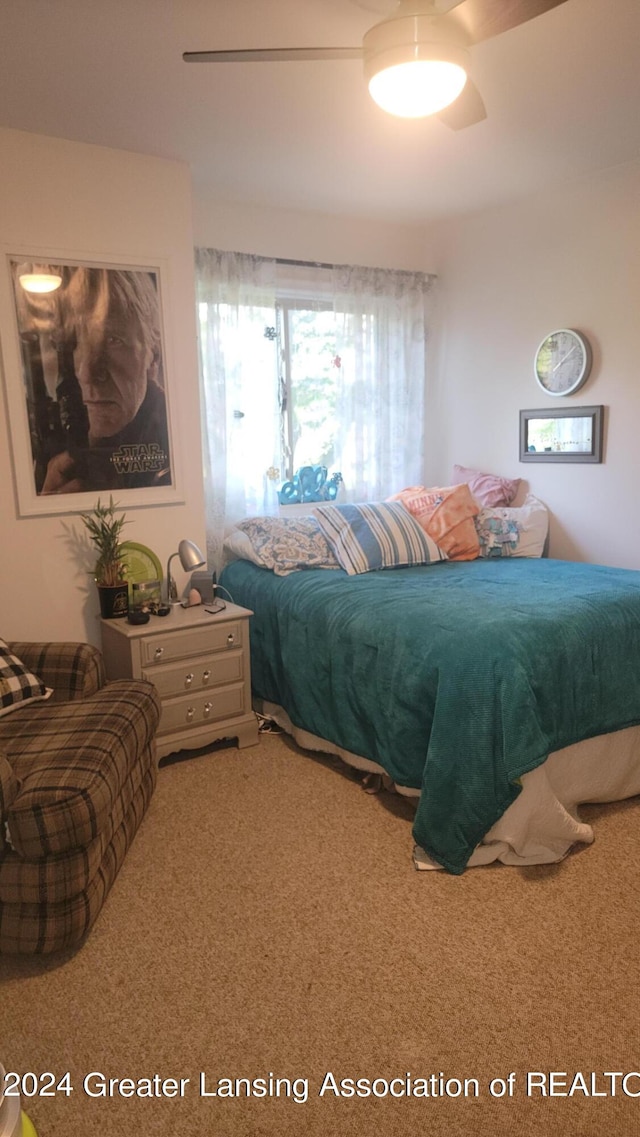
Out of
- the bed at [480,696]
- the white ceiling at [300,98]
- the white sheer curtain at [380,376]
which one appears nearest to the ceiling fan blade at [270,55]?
the white ceiling at [300,98]

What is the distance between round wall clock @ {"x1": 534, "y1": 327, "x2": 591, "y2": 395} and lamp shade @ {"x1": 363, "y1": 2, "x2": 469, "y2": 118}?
205cm

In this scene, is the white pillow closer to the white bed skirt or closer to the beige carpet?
Answer: the white bed skirt

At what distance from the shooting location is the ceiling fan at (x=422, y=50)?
1754 mm

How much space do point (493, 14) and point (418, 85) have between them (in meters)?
0.23

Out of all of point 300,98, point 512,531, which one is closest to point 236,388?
point 300,98

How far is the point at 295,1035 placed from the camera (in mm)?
1729

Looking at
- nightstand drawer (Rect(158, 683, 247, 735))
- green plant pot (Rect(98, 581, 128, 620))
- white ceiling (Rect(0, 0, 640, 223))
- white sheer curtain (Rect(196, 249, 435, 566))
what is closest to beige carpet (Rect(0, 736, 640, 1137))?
nightstand drawer (Rect(158, 683, 247, 735))

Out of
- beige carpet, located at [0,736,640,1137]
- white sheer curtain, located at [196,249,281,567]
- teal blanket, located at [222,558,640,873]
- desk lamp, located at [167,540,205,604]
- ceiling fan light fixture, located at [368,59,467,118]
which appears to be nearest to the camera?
beige carpet, located at [0,736,640,1137]

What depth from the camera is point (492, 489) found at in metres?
4.22

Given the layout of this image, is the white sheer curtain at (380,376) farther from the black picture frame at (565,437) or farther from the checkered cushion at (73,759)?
the checkered cushion at (73,759)

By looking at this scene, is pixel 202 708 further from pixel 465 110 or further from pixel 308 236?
pixel 308 236

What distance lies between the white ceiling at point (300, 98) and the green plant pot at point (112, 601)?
1.76 meters

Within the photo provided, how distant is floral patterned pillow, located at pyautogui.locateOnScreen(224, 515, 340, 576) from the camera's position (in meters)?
3.49

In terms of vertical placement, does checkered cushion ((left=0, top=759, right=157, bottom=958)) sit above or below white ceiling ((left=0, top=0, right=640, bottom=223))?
below
